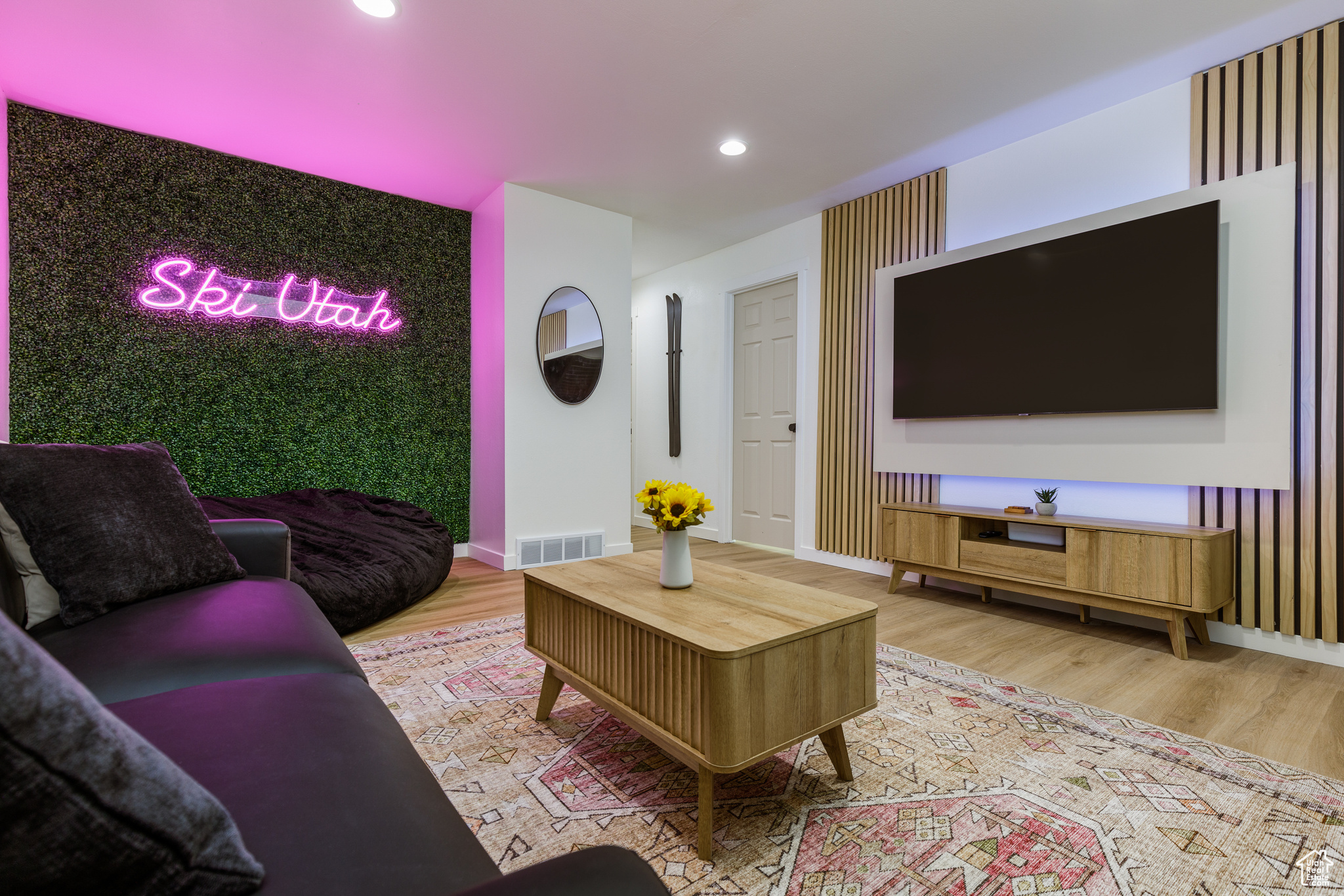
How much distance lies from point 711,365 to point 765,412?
770 millimetres

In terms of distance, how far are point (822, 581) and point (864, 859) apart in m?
2.64

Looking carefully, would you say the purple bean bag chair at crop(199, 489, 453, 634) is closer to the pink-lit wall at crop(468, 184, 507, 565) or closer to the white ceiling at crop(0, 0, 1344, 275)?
the pink-lit wall at crop(468, 184, 507, 565)

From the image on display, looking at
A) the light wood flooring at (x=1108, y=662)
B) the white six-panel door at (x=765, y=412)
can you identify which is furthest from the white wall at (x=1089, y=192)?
the white six-panel door at (x=765, y=412)

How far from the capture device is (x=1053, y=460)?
3.30 m

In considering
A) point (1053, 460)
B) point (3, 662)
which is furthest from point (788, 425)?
point (3, 662)

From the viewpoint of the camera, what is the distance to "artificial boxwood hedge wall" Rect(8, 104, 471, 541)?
3.27m

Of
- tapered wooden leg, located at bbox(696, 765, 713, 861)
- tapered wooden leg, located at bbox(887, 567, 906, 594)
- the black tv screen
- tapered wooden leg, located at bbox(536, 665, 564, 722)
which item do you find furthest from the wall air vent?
tapered wooden leg, located at bbox(696, 765, 713, 861)

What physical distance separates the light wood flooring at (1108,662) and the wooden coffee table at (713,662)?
4.05ft

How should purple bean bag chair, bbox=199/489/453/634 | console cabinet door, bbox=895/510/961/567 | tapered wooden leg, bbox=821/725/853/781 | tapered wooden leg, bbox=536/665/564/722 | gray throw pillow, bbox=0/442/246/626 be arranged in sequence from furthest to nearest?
1. console cabinet door, bbox=895/510/961/567
2. purple bean bag chair, bbox=199/489/453/634
3. tapered wooden leg, bbox=536/665/564/722
4. tapered wooden leg, bbox=821/725/853/781
5. gray throw pillow, bbox=0/442/246/626

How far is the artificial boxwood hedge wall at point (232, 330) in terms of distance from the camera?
3.27 meters

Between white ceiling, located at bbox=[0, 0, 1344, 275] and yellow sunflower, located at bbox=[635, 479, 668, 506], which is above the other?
white ceiling, located at bbox=[0, 0, 1344, 275]

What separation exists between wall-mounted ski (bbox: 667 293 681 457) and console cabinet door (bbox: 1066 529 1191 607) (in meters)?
3.74

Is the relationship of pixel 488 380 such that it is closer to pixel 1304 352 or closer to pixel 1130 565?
pixel 1130 565

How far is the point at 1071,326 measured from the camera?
3.17 metres
